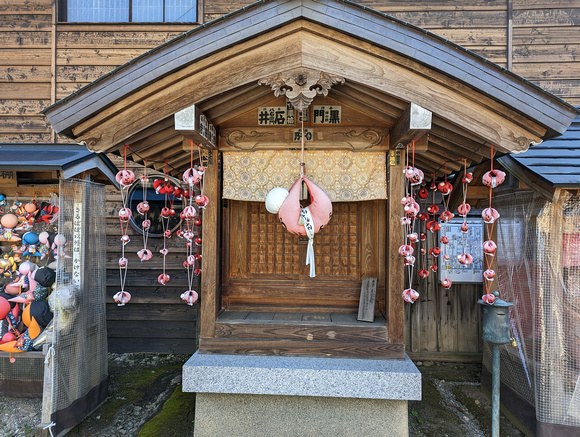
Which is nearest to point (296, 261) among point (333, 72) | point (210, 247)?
point (210, 247)

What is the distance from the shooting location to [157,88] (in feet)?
10.9

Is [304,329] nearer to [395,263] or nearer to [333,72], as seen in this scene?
[395,263]

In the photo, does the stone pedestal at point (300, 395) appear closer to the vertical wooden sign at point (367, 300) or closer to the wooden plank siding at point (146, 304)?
the vertical wooden sign at point (367, 300)

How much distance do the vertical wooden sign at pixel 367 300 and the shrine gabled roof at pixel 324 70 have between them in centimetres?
222

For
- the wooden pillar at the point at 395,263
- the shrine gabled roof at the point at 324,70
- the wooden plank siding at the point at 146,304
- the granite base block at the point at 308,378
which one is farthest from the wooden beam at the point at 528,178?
the wooden plank siding at the point at 146,304

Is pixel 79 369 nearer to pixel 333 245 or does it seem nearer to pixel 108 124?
pixel 108 124

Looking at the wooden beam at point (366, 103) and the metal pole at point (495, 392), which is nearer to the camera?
the metal pole at point (495, 392)

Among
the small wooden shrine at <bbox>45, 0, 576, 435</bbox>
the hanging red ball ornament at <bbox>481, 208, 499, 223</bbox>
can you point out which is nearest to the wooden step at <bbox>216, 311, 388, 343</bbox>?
the small wooden shrine at <bbox>45, 0, 576, 435</bbox>

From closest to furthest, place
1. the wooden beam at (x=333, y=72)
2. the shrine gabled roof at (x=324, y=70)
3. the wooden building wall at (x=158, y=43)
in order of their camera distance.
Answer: the shrine gabled roof at (x=324, y=70) → the wooden beam at (x=333, y=72) → the wooden building wall at (x=158, y=43)

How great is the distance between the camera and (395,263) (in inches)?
156

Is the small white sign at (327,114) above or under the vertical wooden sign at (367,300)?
above

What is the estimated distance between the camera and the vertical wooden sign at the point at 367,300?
4.19 metres

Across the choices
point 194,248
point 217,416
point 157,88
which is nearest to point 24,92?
point 194,248

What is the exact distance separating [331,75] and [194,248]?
4.63 metres
